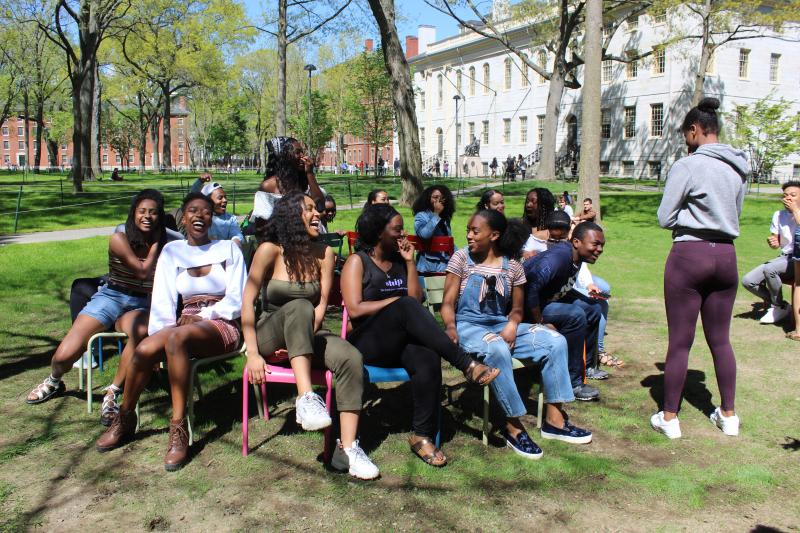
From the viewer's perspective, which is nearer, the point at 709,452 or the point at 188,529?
the point at 188,529

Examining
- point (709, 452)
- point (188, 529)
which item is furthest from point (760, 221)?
point (188, 529)

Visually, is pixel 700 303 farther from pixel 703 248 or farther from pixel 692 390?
pixel 692 390

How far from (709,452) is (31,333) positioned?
20.5 feet

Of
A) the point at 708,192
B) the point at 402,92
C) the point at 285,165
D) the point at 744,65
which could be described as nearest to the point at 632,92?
the point at 744,65

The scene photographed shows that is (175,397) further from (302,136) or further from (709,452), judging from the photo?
(302,136)

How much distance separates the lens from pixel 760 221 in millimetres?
18047

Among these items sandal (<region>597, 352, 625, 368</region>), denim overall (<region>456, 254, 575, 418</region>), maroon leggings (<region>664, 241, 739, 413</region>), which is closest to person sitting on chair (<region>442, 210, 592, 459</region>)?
denim overall (<region>456, 254, 575, 418</region>)

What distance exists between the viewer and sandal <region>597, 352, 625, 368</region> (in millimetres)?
5898

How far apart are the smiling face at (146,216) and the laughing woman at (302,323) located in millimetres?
1100

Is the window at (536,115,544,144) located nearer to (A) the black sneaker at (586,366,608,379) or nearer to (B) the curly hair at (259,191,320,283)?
(A) the black sneaker at (586,366,608,379)

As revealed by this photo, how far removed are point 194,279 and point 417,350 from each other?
161 centimetres

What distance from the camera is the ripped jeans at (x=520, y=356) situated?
4.17m

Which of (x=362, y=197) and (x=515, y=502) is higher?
(x=362, y=197)

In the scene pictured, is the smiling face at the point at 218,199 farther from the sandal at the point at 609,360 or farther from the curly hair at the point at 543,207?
the sandal at the point at 609,360
